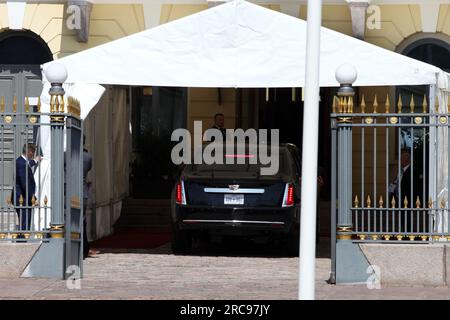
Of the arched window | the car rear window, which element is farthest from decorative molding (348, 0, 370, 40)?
the arched window

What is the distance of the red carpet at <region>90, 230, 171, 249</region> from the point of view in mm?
20781

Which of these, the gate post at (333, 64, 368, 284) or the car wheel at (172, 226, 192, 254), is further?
the car wheel at (172, 226, 192, 254)

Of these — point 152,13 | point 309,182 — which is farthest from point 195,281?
point 152,13

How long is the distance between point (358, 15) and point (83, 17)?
5192 mm

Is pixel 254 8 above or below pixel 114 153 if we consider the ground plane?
above

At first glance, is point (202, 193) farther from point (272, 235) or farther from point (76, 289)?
point (76, 289)

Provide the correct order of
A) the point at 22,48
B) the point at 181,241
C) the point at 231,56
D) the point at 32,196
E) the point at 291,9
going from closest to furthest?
the point at 32,196 < the point at 231,56 < the point at 181,241 < the point at 291,9 < the point at 22,48

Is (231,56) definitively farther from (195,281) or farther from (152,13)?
(152,13)

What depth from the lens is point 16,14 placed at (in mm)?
23578

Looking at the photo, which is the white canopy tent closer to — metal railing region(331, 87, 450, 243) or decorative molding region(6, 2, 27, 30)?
metal railing region(331, 87, 450, 243)

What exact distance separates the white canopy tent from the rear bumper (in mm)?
2101

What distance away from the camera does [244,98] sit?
81.9 ft

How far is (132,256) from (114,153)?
410 centimetres
